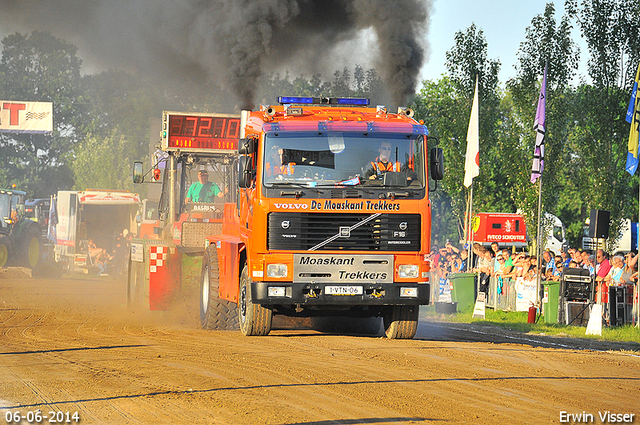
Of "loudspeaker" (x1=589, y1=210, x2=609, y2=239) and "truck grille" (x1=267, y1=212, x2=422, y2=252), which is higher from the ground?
"loudspeaker" (x1=589, y1=210, x2=609, y2=239)

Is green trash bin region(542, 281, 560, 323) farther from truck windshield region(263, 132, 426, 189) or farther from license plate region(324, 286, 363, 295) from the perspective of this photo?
license plate region(324, 286, 363, 295)

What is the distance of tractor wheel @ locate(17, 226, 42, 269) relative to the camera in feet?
101

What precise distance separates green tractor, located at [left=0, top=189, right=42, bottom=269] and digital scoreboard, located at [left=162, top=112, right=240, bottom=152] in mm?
14200

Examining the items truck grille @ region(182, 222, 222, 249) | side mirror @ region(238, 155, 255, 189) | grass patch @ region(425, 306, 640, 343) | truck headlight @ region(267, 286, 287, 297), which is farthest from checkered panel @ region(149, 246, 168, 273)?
grass patch @ region(425, 306, 640, 343)

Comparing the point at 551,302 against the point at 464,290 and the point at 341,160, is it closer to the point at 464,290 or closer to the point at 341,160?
the point at 464,290

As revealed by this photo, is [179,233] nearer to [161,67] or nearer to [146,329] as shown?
[146,329]

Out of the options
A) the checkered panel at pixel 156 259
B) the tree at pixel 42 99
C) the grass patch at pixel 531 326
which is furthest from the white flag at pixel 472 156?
the tree at pixel 42 99

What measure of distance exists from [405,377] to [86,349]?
451 cm

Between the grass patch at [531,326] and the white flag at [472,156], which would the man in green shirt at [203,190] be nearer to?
the grass patch at [531,326]

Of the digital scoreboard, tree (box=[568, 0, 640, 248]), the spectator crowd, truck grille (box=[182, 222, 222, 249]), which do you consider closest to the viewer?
truck grille (box=[182, 222, 222, 249])

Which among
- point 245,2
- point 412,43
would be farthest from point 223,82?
point 412,43

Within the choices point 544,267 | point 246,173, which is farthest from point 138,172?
point 544,267

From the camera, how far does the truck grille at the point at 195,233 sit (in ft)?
54.1

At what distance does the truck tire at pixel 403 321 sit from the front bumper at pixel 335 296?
0.84m
